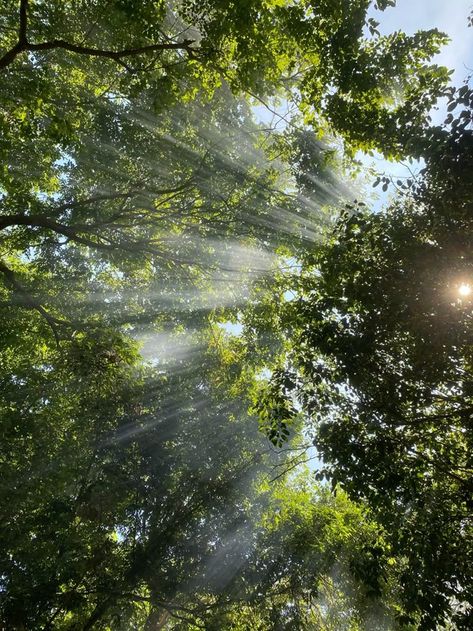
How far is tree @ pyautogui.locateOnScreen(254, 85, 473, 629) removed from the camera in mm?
4770

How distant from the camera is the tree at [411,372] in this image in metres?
4.77

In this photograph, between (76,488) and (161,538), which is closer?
(161,538)

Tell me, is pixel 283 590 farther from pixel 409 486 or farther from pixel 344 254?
pixel 344 254

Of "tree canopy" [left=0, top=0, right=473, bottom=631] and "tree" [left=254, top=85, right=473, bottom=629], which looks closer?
"tree" [left=254, top=85, right=473, bottom=629]

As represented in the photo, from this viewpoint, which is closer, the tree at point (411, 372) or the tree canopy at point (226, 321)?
the tree at point (411, 372)

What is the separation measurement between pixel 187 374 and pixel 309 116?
28.1 feet

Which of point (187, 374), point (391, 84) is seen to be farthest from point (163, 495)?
point (391, 84)

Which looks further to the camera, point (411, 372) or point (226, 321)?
point (226, 321)

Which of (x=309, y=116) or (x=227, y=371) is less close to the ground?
(x=309, y=116)

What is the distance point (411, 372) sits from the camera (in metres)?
5.72

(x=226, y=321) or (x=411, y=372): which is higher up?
(x=226, y=321)

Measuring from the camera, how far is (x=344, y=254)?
20.2ft

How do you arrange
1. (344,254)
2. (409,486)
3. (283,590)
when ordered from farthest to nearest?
(283,590), (344,254), (409,486)

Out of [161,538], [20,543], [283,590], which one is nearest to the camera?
[20,543]
